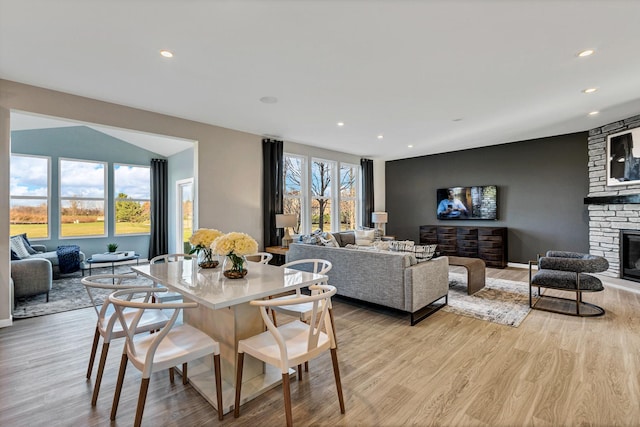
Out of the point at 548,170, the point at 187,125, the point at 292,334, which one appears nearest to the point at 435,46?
the point at 292,334

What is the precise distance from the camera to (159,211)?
7.83 meters

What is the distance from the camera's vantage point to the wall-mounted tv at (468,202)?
6824 mm

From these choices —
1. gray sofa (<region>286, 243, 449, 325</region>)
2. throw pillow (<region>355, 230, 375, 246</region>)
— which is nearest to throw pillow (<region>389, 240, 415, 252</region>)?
gray sofa (<region>286, 243, 449, 325</region>)

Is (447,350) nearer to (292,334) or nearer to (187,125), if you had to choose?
(292,334)

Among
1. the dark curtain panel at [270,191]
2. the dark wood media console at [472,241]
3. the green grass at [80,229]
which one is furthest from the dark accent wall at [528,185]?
the green grass at [80,229]

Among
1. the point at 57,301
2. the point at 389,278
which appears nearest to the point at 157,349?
the point at 389,278

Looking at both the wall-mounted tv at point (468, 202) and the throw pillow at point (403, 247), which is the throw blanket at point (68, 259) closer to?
the throw pillow at point (403, 247)

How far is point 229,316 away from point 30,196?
711 cm

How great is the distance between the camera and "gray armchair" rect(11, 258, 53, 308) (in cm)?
397

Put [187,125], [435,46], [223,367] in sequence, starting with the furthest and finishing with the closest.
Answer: [187,125], [435,46], [223,367]

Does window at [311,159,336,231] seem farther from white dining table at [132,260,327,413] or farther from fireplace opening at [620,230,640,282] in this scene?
fireplace opening at [620,230,640,282]

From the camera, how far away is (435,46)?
268 cm

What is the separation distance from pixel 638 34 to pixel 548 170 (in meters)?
4.24

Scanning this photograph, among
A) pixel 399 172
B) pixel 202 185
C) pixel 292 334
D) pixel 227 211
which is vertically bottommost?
pixel 292 334
